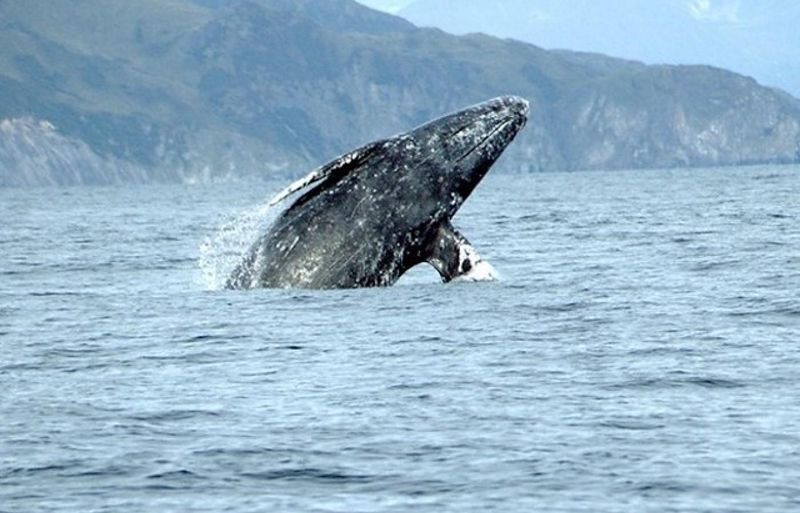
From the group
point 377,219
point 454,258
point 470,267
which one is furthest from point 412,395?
point 470,267

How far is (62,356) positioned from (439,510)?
24.7 ft

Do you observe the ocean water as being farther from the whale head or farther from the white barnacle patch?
the whale head

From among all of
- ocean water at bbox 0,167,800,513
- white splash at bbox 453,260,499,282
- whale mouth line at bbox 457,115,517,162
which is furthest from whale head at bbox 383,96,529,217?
ocean water at bbox 0,167,800,513

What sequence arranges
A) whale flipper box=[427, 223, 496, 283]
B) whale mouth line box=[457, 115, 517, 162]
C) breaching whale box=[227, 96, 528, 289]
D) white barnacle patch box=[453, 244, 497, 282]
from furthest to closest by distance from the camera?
whale mouth line box=[457, 115, 517, 162] → white barnacle patch box=[453, 244, 497, 282] → whale flipper box=[427, 223, 496, 283] → breaching whale box=[227, 96, 528, 289]

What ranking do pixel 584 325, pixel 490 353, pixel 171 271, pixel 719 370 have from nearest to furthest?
pixel 719 370, pixel 490 353, pixel 584 325, pixel 171 271

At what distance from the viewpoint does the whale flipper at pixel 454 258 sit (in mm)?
21641

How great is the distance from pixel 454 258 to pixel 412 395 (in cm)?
739

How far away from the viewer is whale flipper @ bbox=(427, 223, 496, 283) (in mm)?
21641

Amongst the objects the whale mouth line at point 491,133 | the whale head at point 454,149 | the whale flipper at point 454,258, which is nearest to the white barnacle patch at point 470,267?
the whale flipper at point 454,258

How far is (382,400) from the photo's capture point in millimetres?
14500

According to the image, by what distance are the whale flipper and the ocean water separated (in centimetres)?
20

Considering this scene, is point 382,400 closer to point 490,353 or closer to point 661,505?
point 490,353

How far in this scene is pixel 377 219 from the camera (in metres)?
21.2

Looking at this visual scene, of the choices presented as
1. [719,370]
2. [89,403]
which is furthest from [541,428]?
[89,403]
